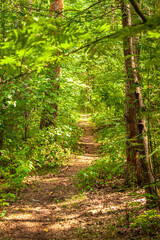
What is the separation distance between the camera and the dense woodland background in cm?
148

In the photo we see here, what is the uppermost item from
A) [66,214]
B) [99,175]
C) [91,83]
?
[91,83]

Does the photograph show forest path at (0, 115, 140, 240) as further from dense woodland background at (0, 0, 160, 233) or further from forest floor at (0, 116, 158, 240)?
dense woodland background at (0, 0, 160, 233)

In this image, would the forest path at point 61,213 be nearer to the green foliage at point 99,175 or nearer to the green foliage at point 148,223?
the green foliage at point 99,175

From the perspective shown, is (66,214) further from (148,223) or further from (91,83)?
(91,83)

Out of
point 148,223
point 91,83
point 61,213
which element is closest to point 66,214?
point 61,213

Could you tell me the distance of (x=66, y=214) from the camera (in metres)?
4.35

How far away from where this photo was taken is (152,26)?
1.16 meters

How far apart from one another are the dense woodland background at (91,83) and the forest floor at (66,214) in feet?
1.50

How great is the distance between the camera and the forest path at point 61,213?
357 centimetres

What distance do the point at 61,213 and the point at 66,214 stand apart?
0.12m

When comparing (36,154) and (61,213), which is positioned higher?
(36,154)

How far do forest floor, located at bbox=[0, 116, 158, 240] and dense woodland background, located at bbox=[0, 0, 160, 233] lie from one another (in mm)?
459

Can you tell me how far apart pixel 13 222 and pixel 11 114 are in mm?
3107

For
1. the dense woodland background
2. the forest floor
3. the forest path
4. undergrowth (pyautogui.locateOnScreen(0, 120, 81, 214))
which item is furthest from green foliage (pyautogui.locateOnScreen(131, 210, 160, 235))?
undergrowth (pyautogui.locateOnScreen(0, 120, 81, 214))
